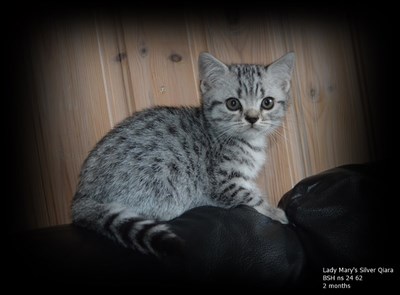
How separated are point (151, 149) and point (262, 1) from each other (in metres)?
0.75

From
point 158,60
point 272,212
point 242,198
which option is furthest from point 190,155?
point 158,60

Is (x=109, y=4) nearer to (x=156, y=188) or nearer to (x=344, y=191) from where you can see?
(x=156, y=188)

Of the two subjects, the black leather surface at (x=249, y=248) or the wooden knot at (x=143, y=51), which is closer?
the black leather surface at (x=249, y=248)

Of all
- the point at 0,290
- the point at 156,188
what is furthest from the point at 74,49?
the point at 0,290

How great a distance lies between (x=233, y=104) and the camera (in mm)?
1259

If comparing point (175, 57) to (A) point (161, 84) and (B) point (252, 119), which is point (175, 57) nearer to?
(A) point (161, 84)

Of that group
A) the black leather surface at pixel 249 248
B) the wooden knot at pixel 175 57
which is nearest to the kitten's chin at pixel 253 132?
the black leather surface at pixel 249 248

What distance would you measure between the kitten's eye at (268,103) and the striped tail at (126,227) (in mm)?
586

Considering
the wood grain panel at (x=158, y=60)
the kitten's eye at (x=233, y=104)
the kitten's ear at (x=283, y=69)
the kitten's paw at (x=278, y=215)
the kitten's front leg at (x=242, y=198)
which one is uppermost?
the wood grain panel at (x=158, y=60)

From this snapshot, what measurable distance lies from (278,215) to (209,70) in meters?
0.58

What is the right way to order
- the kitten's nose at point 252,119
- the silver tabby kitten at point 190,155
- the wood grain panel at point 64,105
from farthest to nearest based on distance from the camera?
1. the wood grain panel at point 64,105
2. the kitten's nose at point 252,119
3. the silver tabby kitten at point 190,155

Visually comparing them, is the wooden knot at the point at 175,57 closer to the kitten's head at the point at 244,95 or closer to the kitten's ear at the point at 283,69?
the kitten's head at the point at 244,95

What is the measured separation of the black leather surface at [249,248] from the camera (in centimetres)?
81

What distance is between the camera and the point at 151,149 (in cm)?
112
